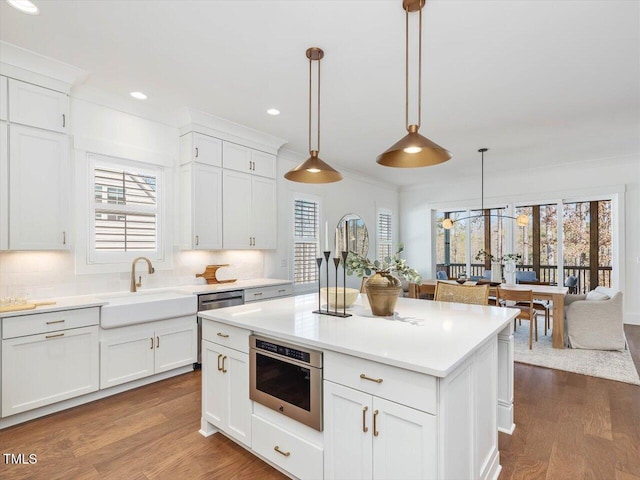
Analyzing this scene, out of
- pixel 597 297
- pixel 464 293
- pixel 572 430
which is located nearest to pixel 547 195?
pixel 597 297

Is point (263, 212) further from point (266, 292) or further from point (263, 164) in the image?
point (266, 292)

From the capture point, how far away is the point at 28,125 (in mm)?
2797

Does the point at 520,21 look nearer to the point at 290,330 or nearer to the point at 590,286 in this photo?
the point at 290,330

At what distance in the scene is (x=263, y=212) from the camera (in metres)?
4.69

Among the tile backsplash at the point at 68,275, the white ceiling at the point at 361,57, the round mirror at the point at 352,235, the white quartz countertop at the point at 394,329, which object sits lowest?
the white quartz countertop at the point at 394,329

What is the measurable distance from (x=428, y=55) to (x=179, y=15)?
1818 millimetres

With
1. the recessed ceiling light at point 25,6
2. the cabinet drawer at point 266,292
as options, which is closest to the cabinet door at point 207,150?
the cabinet drawer at point 266,292

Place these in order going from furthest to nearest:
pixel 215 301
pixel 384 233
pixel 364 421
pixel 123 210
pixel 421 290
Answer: pixel 384 233 → pixel 421 290 → pixel 215 301 → pixel 123 210 → pixel 364 421

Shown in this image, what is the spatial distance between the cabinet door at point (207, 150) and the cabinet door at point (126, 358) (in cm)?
197

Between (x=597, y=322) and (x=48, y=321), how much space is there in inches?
226

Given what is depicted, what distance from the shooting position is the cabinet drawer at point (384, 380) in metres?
1.34

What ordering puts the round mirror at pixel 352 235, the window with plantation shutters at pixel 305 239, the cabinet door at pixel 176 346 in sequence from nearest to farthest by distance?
the cabinet door at pixel 176 346 < the window with plantation shutters at pixel 305 239 < the round mirror at pixel 352 235

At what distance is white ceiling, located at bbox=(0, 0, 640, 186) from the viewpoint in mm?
2188

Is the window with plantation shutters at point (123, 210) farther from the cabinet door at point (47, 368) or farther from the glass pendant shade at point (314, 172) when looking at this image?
the glass pendant shade at point (314, 172)
